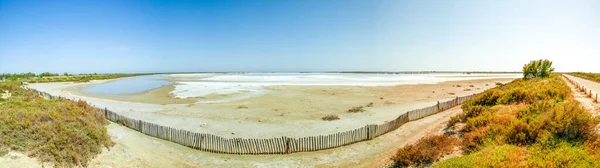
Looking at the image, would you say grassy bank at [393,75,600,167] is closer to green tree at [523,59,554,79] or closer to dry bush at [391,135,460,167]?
dry bush at [391,135,460,167]

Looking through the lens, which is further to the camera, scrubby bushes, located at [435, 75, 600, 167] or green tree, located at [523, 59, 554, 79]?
green tree, located at [523, 59, 554, 79]

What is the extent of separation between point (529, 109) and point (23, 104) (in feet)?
68.6

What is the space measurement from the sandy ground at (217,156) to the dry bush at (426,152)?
160 cm

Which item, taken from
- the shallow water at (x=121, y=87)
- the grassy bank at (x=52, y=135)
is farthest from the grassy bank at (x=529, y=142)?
the shallow water at (x=121, y=87)

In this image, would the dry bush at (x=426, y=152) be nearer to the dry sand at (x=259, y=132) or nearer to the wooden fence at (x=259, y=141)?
the dry sand at (x=259, y=132)

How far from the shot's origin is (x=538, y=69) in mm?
30453

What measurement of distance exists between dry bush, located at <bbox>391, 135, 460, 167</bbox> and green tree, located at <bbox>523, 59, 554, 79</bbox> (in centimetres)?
2852

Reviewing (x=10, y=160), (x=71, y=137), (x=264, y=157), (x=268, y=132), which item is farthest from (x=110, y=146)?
(x=268, y=132)

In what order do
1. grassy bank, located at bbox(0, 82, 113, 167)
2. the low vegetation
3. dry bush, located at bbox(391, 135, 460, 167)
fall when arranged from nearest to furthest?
the low vegetation
dry bush, located at bbox(391, 135, 460, 167)
grassy bank, located at bbox(0, 82, 113, 167)

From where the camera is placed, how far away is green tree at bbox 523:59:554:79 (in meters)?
29.7

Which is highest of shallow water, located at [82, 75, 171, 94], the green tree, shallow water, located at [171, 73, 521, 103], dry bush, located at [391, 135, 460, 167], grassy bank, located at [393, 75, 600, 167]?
the green tree

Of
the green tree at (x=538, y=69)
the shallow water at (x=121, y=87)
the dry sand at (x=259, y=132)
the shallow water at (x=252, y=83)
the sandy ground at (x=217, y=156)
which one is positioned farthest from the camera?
the shallow water at (x=121, y=87)

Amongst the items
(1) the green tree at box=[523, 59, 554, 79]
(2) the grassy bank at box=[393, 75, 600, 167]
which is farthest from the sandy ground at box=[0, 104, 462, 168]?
(1) the green tree at box=[523, 59, 554, 79]

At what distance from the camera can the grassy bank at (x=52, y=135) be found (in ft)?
29.7
